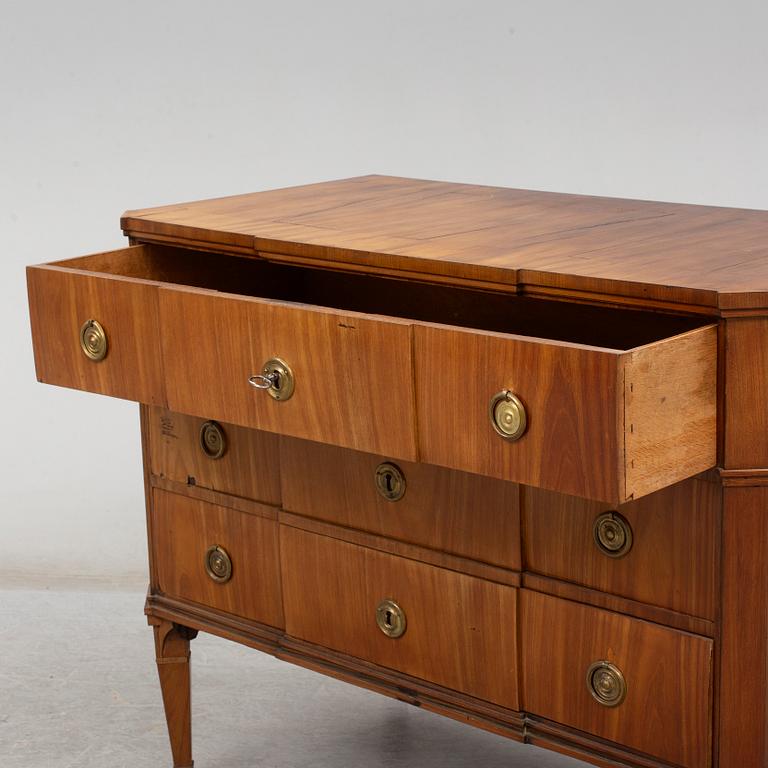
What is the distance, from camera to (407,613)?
2.21 metres

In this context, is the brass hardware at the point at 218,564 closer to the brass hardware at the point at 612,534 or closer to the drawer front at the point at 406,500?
the drawer front at the point at 406,500

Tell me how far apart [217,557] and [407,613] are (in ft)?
1.28

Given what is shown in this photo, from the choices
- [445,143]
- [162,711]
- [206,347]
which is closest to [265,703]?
[162,711]

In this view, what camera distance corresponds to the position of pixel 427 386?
6.10ft

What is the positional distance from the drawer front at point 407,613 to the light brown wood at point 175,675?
0.33 meters

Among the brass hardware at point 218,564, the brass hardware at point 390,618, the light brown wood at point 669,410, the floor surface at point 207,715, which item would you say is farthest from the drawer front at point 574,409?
the floor surface at point 207,715

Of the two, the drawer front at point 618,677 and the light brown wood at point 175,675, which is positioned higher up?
the drawer front at point 618,677

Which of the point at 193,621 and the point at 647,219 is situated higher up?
the point at 647,219

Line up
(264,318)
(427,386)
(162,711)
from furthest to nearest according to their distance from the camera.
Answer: (162,711)
(264,318)
(427,386)

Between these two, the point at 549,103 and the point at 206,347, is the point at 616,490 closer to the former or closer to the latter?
the point at 206,347

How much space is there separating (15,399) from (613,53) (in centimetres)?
168

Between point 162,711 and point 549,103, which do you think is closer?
point 162,711

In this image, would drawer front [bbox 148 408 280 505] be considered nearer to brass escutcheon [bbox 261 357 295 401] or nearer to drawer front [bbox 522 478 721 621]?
brass escutcheon [bbox 261 357 295 401]

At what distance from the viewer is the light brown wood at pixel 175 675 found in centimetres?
263
